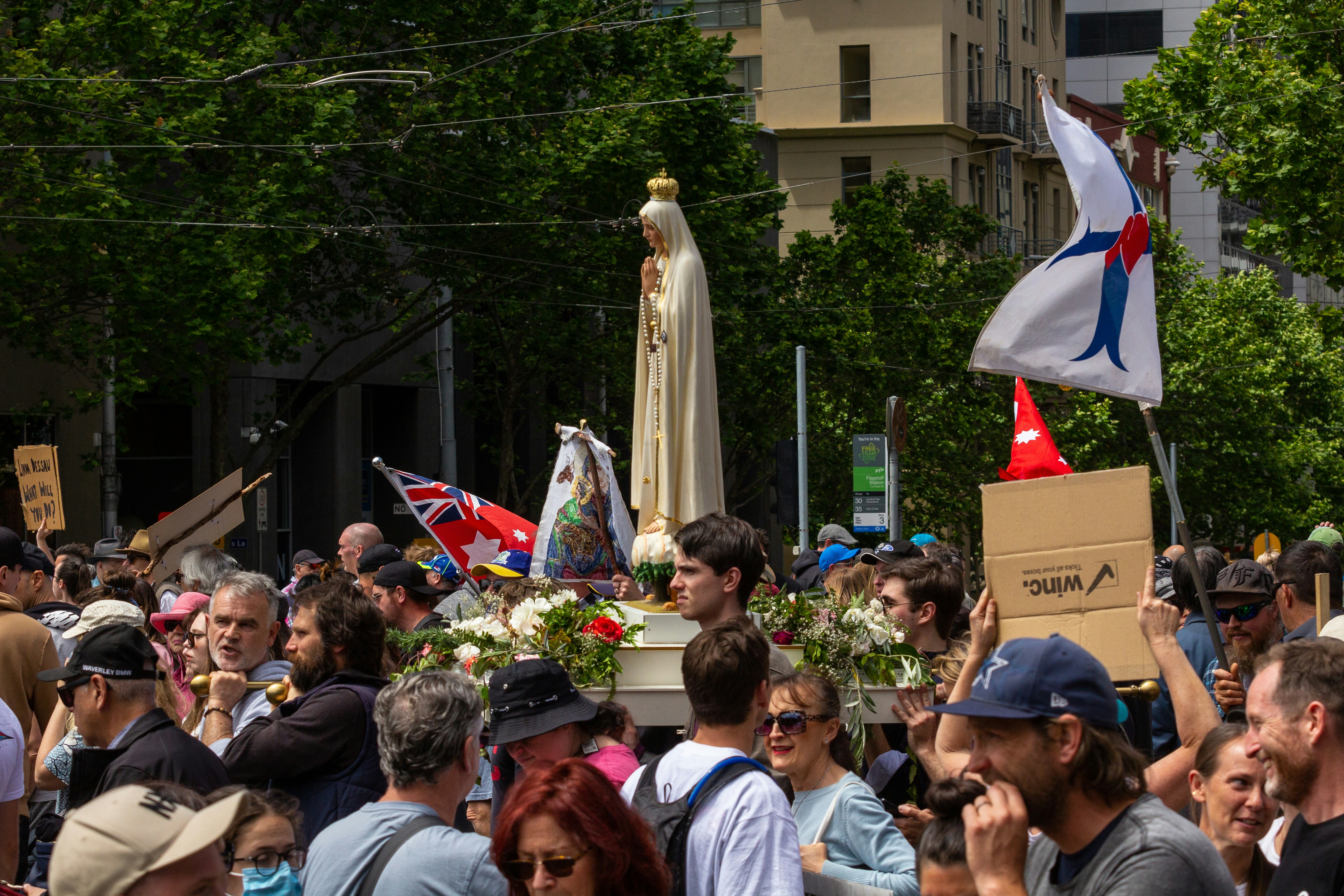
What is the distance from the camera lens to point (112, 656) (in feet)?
17.7

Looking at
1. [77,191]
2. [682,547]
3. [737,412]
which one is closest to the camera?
[682,547]

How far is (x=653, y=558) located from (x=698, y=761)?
3873mm

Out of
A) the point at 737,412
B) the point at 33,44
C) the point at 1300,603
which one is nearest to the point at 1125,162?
the point at 737,412

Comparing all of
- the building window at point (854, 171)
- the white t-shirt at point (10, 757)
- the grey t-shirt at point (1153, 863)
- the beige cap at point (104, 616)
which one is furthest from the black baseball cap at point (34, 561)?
the building window at point (854, 171)

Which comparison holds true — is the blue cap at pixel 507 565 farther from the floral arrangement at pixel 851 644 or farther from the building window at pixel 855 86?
the building window at pixel 855 86

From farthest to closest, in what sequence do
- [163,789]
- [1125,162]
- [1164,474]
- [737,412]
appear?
[1125,162] < [737,412] < [1164,474] < [163,789]

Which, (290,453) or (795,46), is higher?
(795,46)

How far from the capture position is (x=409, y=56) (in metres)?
27.5

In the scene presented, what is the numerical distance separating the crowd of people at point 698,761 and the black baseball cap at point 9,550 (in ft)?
3.53

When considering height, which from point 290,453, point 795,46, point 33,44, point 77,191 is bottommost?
point 290,453

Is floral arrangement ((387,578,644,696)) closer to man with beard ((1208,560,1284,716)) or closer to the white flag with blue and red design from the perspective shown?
the white flag with blue and red design

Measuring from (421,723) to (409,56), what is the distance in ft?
80.6

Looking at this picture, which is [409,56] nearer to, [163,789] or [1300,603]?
[1300,603]

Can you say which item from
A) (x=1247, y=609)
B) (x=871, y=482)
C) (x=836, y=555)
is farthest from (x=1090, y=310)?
(x=871, y=482)
